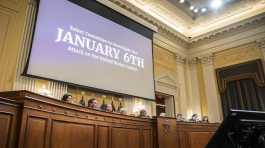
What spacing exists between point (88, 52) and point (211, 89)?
4.64 metres

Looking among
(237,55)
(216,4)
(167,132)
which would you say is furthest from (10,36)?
(237,55)

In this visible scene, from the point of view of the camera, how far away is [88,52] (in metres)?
4.95

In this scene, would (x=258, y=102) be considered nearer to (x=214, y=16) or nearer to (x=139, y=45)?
(x=214, y=16)

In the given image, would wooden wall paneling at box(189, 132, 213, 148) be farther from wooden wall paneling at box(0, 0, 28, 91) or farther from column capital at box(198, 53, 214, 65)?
wooden wall paneling at box(0, 0, 28, 91)

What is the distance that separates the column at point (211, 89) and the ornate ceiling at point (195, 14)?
92 cm

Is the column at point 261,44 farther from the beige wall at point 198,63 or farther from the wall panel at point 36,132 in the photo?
the wall panel at point 36,132

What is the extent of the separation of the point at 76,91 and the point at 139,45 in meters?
2.19

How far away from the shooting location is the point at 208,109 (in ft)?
25.5

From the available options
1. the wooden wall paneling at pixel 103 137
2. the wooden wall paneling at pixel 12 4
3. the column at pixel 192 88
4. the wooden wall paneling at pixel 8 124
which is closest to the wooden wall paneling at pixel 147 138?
the wooden wall paneling at pixel 103 137

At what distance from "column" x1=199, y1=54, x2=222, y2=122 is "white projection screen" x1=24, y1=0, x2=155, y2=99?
2.61 meters

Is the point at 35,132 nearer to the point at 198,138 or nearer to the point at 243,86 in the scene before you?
the point at 198,138

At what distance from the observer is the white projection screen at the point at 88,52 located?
428cm

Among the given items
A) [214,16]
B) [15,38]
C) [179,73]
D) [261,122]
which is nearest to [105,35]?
[15,38]

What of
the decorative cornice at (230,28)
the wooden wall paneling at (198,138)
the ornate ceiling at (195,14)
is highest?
the ornate ceiling at (195,14)
